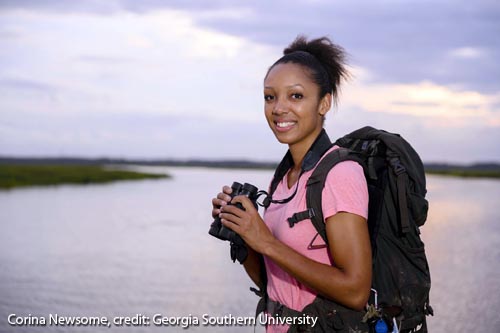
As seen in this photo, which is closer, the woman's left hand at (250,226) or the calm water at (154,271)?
the woman's left hand at (250,226)

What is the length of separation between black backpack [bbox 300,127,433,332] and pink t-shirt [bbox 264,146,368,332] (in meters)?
0.20

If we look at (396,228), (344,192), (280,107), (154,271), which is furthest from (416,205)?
(154,271)

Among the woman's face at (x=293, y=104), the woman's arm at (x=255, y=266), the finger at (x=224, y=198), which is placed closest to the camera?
the finger at (x=224, y=198)

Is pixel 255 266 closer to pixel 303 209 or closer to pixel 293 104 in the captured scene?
pixel 303 209

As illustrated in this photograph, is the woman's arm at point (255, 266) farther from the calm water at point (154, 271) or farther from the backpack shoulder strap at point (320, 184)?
the calm water at point (154, 271)

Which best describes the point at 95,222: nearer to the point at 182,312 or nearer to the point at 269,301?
the point at 182,312

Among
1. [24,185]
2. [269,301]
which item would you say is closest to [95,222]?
[269,301]

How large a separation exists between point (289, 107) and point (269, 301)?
912 millimetres

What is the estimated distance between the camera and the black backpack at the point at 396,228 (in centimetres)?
288

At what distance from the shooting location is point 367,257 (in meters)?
2.67

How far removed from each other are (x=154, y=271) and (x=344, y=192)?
1055 cm

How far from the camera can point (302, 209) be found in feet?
9.21

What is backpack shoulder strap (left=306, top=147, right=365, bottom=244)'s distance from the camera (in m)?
2.71

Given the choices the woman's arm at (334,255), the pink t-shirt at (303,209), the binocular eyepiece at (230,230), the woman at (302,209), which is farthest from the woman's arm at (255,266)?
the woman's arm at (334,255)
